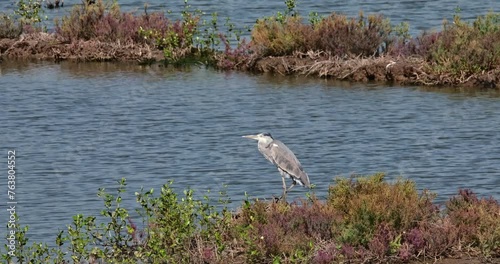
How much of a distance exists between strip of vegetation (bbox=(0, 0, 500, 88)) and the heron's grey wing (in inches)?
328

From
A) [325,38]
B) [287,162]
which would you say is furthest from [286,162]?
[325,38]

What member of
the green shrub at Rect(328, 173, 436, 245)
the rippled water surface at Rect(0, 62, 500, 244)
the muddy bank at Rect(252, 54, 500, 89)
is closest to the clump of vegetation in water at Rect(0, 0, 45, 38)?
the rippled water surface at Rect(0, 62, 500, 244)

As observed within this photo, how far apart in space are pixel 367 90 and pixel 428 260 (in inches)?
452

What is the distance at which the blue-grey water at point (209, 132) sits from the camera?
18.7 meters

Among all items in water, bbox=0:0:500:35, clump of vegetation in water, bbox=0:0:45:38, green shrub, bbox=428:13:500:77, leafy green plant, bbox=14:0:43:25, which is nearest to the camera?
green shrub, bbox=428:13:500:77

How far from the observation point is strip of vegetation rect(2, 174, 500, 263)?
13.4 m

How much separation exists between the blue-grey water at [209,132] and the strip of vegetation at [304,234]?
2.34 m

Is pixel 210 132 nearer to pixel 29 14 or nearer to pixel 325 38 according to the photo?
pixel 325 38

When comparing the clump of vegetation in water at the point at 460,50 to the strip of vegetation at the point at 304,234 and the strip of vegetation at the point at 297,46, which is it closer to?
the strip of vegetation at the point at 297,46

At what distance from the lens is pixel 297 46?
86.1 ft

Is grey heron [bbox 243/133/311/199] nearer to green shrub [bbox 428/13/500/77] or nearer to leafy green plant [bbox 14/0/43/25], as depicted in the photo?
green shrub [bbox 428/13/500/77]

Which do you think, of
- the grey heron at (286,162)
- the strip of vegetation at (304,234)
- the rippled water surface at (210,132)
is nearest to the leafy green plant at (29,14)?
the rippled water surface at (210,132)

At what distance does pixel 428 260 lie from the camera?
1368cm

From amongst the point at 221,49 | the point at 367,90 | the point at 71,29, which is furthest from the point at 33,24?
the point at 367,90
